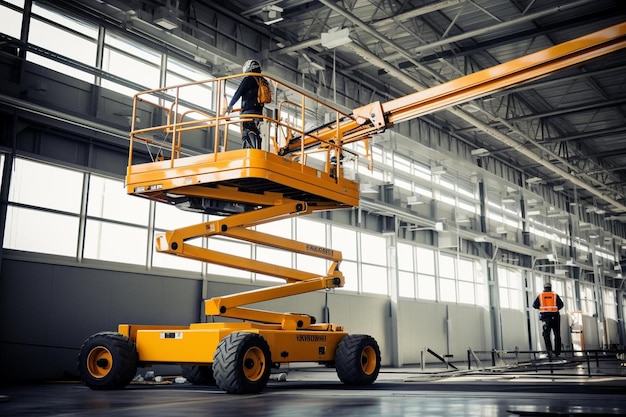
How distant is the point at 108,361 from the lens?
34.2 ft

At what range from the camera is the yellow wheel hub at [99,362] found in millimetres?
10359

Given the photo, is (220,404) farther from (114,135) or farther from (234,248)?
(234,248)

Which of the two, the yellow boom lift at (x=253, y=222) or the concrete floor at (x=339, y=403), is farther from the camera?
the yellow boom lift at (x=253, y=222)

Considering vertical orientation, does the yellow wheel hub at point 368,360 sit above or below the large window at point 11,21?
below

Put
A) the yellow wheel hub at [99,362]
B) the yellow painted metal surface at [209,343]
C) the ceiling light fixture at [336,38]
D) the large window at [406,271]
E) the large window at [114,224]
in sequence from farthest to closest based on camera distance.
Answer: the large window at [406,271], the large window at [114,224], the ceiling light fixture at [336,38], the yellow wheel hub at [99,362], the yellow painted metal surface at [209,343]

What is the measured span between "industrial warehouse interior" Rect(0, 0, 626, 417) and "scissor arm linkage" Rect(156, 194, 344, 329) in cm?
4

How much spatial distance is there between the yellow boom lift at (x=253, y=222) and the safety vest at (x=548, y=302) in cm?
901

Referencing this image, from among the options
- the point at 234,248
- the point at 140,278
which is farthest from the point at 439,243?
the point at 140,278

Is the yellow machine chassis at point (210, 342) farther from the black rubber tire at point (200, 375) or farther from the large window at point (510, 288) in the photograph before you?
the large window at point (510, 288)

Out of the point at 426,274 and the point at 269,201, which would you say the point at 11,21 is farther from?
the point at 426,274

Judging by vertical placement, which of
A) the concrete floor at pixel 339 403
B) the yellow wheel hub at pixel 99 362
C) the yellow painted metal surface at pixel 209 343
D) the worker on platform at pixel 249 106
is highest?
the worker on platform at pixel 249 106

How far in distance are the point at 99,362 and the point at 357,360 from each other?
4.51 metres

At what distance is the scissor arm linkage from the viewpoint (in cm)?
1045

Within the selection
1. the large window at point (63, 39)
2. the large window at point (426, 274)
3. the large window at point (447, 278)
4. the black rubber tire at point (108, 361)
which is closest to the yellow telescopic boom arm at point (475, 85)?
the black rubber tire at point (108, 361)
